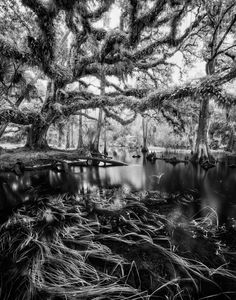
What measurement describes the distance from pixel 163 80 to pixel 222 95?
6347mm

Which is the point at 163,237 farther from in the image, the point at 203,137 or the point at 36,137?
the point at 203,137

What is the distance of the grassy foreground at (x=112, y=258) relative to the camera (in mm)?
1353

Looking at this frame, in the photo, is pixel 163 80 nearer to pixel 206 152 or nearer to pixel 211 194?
pixel 206 152

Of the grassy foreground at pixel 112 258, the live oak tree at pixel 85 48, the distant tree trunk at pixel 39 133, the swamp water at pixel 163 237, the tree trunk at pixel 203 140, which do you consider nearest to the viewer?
the grassy foreground at pixel 112 258

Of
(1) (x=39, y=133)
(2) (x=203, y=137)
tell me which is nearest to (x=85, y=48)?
(1) (x=39, y=133)

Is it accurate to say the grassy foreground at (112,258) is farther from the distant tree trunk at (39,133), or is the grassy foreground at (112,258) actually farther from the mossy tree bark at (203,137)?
the mossy tree bark at (203,137)

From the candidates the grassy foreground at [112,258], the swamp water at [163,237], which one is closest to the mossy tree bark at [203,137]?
the swamp water at [163,237]

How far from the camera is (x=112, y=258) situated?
1.75 m

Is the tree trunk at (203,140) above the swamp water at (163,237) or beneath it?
above

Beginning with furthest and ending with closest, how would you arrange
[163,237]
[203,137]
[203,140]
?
[203,137] < [203,140] < [163,237]

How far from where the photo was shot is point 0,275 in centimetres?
147

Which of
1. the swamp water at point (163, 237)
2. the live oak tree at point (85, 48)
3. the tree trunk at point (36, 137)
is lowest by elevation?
the swamp water at point (163, 237)

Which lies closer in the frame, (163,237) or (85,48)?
(163,237)

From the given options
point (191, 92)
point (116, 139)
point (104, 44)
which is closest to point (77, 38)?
point (104, 44)
